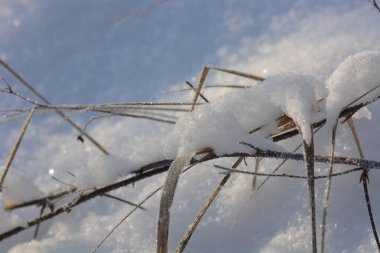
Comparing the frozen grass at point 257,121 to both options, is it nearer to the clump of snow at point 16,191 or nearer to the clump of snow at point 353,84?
the clump of snow at point 353,84

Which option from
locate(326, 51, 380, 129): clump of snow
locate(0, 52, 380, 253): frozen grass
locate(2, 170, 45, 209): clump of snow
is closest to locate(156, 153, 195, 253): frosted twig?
locate(0, 52, 380, 253): frozen grass

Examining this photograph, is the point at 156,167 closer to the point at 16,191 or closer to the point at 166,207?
the point at 166,207

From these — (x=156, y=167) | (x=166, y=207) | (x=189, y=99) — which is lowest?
(x=166, y=207)

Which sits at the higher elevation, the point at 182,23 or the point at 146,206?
the point at 182,23

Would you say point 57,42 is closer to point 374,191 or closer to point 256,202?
point 256,202

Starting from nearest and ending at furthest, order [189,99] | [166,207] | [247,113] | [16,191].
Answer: [166,207] → [247,113] → [16,191] → [189,99]

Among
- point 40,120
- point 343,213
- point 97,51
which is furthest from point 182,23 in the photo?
point 343,213

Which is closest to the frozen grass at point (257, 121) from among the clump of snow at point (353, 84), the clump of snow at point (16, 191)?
the clump of snow at point (353, 84)

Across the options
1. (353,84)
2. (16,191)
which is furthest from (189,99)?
(353,84)
